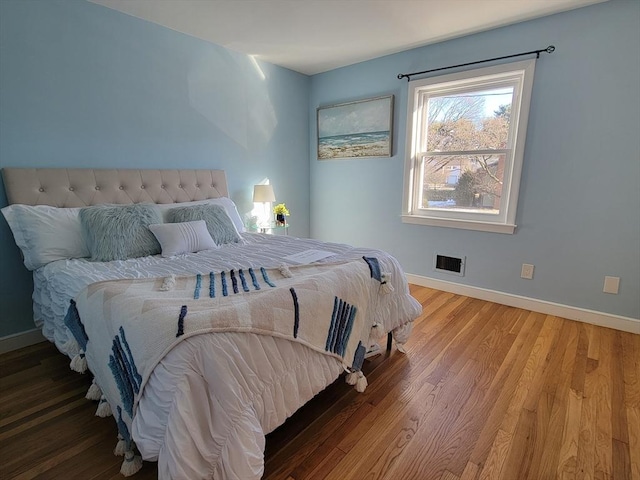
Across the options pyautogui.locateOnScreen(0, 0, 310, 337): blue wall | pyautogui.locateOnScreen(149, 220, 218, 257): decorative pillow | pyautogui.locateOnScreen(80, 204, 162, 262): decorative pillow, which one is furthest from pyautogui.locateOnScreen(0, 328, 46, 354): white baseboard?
pyautogui.locateOnScreen(149, 220, 218, 257): decorative pillow

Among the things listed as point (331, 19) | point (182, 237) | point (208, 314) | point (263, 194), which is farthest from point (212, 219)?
point (331, 19)

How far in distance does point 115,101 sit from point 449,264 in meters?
3.36

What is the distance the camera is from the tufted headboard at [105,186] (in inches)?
82.2

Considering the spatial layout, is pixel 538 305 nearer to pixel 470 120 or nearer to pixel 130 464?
pixel 470 120

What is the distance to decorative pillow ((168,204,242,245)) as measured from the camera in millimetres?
2468

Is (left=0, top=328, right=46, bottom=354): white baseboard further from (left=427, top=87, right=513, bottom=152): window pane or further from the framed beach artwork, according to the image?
(left=427, top=87, right=513, bottom=152): window pane

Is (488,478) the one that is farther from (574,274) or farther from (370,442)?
(574,274)

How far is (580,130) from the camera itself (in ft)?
8.20

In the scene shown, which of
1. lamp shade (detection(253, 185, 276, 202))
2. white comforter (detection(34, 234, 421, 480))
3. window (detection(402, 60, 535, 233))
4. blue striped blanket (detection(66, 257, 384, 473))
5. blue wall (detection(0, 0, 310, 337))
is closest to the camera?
white comforter (detection(34, 234, 421, 480))

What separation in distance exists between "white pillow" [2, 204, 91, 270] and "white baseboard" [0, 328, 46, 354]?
23.2 inches

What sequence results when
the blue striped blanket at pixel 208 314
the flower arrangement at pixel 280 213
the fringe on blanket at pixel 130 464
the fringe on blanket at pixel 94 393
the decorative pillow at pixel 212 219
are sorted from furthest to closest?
the flower arrangement at pixel 280 213, the decorative pillow at pixel 212 219, the fringe on blanket at pixel 94 393, the fringe on blanket at pixel 130 464, the blue striped blanket at pixel 208 314

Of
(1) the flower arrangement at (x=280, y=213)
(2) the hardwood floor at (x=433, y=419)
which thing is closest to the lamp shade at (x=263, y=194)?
(1) the flower arrangement at (x=280, y=213)

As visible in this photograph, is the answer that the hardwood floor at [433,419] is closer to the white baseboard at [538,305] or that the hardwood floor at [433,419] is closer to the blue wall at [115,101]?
the white baseboard at [538,305]

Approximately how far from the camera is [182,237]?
222 centimetres
